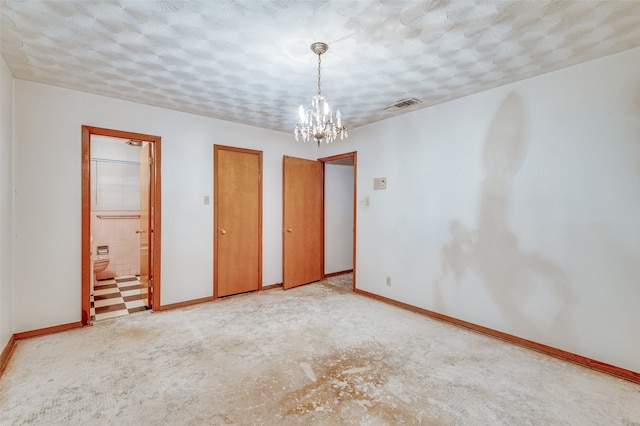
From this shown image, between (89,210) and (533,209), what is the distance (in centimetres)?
462

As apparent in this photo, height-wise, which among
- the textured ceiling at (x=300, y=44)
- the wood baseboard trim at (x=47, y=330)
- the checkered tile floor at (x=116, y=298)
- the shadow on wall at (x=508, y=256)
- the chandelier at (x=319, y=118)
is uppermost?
the textured ceiling at (x=300, y=44)

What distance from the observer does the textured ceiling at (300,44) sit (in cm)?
188

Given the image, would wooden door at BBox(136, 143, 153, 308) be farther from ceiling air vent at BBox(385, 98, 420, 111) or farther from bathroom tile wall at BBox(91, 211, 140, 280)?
ceiling air vent at BBox(385, 98, 420, 111)

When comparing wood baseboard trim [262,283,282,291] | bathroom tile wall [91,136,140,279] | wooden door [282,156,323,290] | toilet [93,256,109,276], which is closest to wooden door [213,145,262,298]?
wood baseboard trim [262,283,282,291]

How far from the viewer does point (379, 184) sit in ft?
14.1

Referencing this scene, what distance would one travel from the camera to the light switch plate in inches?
166

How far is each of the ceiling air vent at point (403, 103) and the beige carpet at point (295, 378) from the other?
2562 millimetres

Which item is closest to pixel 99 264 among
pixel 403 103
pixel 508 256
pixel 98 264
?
pixel 98 264

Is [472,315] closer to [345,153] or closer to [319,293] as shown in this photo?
[319,293]

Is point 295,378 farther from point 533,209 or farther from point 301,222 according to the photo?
point 301,222

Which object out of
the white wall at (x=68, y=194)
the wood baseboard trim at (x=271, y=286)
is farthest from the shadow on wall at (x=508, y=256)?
the white wall at (x=68, y=194)

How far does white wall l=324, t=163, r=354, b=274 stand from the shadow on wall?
8.61ft

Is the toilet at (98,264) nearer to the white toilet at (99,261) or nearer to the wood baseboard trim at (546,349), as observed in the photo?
the white toilet at (99,261)

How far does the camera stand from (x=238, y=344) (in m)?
2.86
